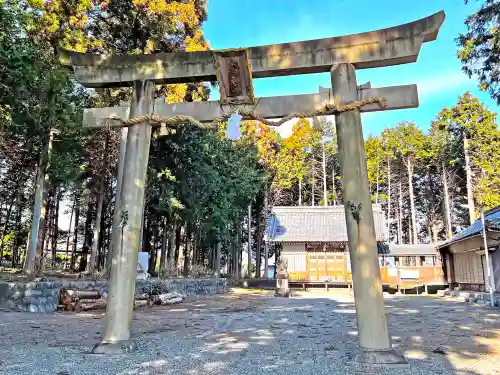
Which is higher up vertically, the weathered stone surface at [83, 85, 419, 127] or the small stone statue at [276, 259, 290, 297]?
the weathered stone surface at [83, 85, 419, 127]

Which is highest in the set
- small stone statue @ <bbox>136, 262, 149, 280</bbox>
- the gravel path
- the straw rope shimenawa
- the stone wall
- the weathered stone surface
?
the weathered stone surface

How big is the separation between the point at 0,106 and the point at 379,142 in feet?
93.7

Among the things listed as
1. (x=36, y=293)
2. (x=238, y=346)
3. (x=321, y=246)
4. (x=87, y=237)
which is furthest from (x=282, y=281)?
(x=87, y=237)

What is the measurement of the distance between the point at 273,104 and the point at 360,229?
74.5 inches

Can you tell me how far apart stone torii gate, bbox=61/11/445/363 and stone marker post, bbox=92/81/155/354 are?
0.01 meters

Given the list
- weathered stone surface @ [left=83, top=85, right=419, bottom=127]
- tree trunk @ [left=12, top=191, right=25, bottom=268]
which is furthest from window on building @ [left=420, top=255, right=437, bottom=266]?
tree trunk @ [left=12, top=191, right=25, bottom=268]

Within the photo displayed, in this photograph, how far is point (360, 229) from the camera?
411 cm

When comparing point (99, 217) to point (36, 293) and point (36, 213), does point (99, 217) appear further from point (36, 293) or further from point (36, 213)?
point (36, 293)

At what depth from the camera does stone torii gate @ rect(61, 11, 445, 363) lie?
13.3 feet

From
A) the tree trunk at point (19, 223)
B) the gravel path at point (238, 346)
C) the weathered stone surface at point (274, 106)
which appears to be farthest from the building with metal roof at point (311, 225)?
the weathered stone surface at point (274, 106)

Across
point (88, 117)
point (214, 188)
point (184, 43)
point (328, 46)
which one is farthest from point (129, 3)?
point (328, 46)

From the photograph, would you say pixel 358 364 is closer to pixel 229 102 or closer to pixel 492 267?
pixel 229 102

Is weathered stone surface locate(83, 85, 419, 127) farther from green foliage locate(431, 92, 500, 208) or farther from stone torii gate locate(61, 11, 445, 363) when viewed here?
green foliage locate(431, 92, 500, 208)

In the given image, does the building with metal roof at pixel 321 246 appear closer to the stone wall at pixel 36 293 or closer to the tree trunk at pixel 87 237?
the tree trunk at pixel 87 237
